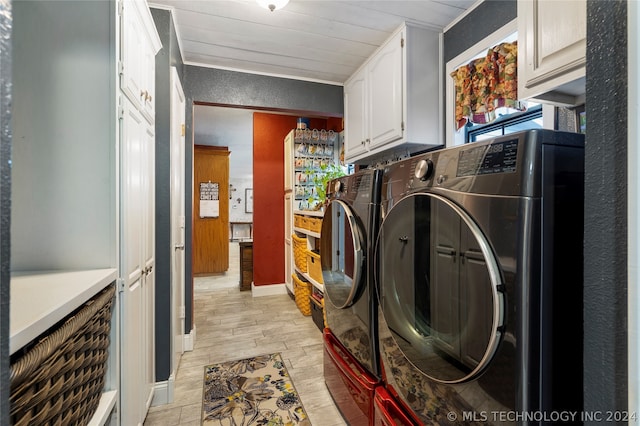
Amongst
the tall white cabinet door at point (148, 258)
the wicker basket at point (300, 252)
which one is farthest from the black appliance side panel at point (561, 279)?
the wicker basket at point (300, 252)

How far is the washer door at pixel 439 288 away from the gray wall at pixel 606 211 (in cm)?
30

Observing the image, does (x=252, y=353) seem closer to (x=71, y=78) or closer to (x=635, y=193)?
(x=71, y=78)

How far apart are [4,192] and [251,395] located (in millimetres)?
1971

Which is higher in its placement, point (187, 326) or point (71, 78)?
point (71, 78)

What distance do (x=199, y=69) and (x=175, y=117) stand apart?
0.78 m

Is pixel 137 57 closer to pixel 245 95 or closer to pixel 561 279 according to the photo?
pixel 245 95

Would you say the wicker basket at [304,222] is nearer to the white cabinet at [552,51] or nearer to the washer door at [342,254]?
the washer door at [342,254]

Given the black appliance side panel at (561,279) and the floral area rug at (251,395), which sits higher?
the black appliance side panel at (561,279)

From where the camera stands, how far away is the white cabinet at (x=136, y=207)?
1107mm

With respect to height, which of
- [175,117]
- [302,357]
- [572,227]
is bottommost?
[302,357]

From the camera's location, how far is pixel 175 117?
2.08 m

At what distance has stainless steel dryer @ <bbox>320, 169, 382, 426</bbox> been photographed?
1.43m

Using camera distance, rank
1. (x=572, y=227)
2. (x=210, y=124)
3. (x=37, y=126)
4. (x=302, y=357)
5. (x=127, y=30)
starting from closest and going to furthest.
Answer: (x=572, y=227)
(x=37, y=126)
(x=127, y=30)
(x=302, y=357)
(x=210, y=124)

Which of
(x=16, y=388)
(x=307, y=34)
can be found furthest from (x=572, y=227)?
(x=307, y=34)
